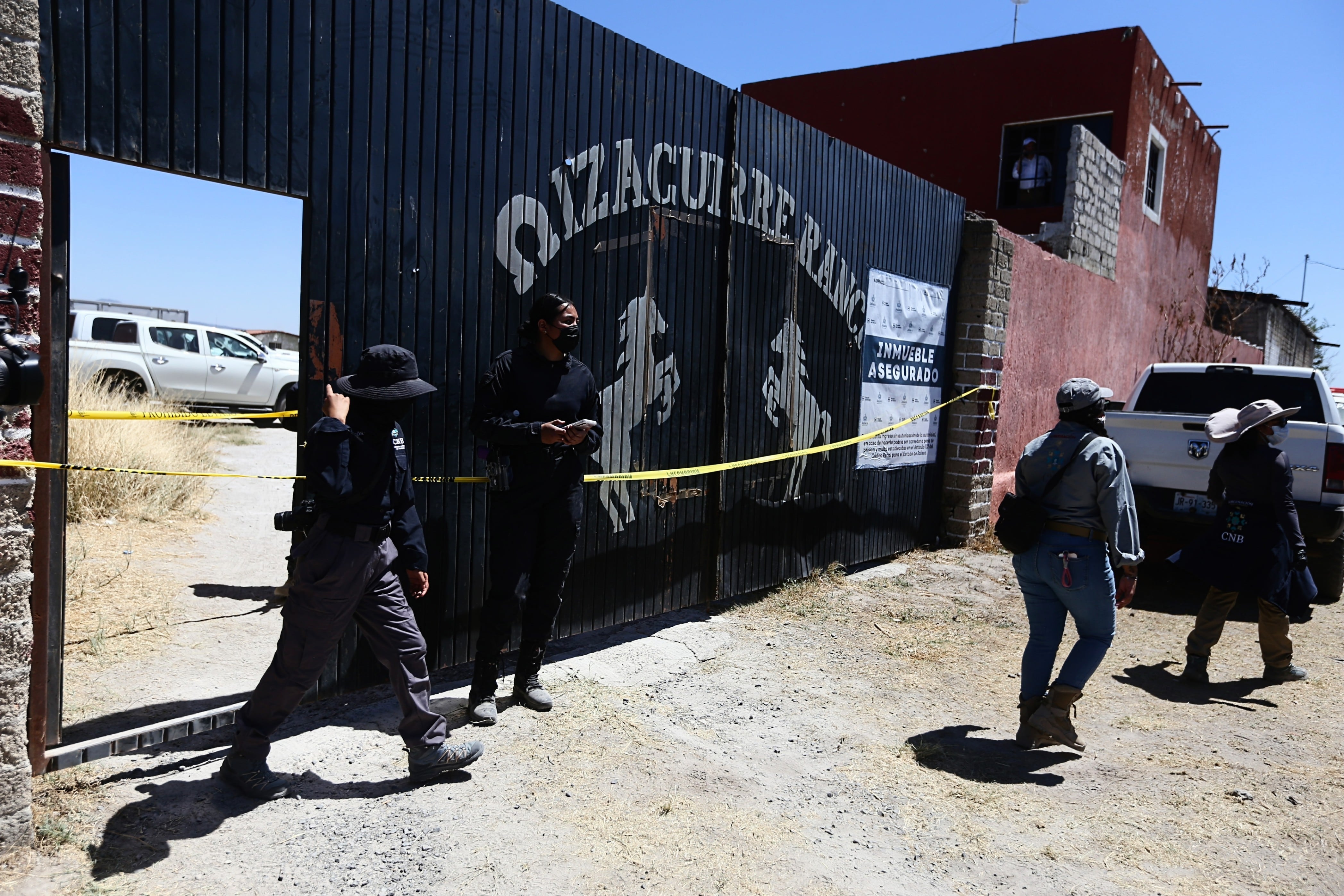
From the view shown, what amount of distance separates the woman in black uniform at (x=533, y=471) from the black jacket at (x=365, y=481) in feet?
2.03

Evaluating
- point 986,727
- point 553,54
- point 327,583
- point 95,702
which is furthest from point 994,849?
point 553,54

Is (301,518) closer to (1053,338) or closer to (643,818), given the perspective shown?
(643,818)

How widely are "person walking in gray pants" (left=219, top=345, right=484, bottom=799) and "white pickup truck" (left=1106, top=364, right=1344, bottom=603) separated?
614 cm

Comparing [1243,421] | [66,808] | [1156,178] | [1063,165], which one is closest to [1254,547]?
[1243,421]

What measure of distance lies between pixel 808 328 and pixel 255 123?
14.0 feet

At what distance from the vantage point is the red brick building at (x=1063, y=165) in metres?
11.4

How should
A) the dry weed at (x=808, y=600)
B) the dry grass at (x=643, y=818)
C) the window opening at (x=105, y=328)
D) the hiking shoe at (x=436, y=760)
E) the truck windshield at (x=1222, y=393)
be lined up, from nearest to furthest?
the dry grass at (x=643, y=818) < the hiking shoe at (x=436, y=760) < the dry weed at (x=808, y=600) < the truck windshield at (x=1222, y=393) < the window opening at (x=105, y=328)

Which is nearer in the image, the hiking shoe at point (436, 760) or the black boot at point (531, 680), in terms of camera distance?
the hiking shoe at point (436, 760)

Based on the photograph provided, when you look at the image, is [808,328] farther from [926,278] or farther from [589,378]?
[589,378]

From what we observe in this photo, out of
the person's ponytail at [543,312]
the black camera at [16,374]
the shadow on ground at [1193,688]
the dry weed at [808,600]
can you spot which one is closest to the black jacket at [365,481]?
the black camera at [16,374]

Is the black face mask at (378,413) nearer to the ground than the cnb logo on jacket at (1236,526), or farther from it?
farther from it

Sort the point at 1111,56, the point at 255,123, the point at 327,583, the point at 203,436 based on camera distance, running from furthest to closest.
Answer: the point at 1111,56, the point at 203,436, the point at 255,123, the point at 327,583

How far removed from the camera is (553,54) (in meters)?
4.73

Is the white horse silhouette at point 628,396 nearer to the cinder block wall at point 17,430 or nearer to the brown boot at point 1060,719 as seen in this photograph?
the brown boot at point 1060,719
